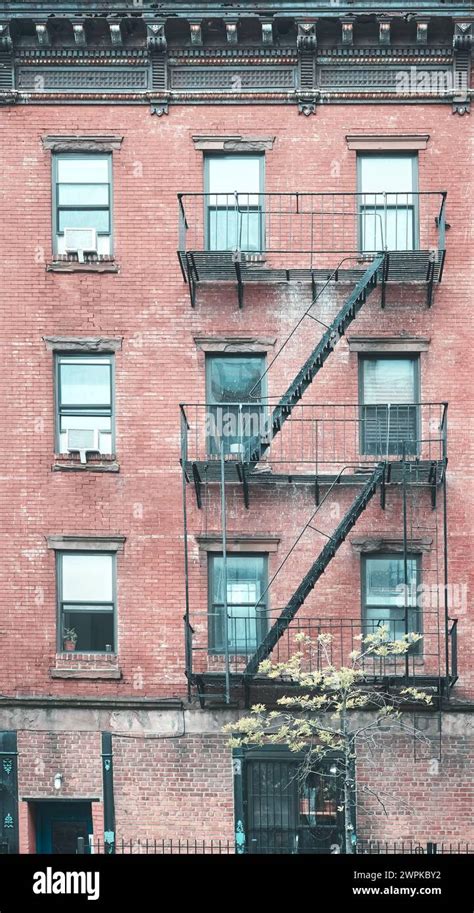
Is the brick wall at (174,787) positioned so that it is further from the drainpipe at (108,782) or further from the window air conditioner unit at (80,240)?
the window air conditioner unit at (80,240)

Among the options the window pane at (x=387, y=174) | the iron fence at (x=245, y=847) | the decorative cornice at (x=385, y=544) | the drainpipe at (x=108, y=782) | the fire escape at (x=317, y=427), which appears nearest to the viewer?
the iron fence at (x=245, y=847)

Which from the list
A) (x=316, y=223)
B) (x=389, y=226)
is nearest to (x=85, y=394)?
(x=316, y=223)

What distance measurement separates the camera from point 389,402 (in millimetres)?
20719

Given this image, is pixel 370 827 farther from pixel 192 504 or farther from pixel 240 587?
pixel 192 504

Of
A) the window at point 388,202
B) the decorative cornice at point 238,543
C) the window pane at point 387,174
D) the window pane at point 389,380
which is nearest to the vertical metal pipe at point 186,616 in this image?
the decorative cornice at point 238,543

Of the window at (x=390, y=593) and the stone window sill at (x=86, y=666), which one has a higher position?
the window at (x=390, y=593)

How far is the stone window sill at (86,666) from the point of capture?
20.2 m

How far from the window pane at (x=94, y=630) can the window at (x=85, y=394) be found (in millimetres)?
2808

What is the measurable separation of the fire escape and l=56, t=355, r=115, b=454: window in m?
1.34

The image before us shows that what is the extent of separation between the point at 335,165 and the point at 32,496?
737 cm

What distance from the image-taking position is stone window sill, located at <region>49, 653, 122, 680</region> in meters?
20.2

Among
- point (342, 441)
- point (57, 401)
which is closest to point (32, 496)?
point (57, 401)

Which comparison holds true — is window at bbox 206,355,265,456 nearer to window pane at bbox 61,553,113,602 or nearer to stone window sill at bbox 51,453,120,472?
stone window sill at bbox 51,453,120,472

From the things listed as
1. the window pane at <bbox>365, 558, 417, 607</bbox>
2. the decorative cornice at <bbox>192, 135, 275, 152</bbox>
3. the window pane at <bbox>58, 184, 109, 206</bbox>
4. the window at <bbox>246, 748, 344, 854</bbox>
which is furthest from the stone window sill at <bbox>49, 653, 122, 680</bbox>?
the decorative cornice at <bbox>192, 135, 275, 152</bbox>
